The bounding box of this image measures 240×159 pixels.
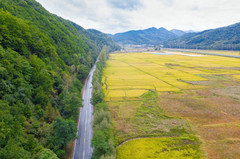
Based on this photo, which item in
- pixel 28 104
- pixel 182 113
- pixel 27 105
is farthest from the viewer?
pixel 182 113

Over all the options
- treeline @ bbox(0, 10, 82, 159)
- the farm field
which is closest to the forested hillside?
treeline @ bbox(0, 10, 82, 159)

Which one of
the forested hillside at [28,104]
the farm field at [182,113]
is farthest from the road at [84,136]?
the farm field at [182,113]

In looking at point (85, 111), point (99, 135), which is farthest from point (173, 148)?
point (85, 111)

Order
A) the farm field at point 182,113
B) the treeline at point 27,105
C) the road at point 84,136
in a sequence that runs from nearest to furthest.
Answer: the treeline at point 27,105 → the road at point 84,136 → the farm field at point 182,113

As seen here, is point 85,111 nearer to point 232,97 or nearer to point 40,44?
point 40,44

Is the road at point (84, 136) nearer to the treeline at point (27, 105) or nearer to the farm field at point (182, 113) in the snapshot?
the treeline at point (27, 105)

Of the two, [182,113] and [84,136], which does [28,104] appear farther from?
[182,113]

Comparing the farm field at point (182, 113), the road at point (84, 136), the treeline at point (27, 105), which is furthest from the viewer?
the farm field at point (182, 113)

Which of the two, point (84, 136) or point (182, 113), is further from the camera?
point (182, 113)

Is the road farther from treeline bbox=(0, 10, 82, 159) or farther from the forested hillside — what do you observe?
treeline bbox=(0, 10, 82, 159)

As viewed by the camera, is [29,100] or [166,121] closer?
[29,100]

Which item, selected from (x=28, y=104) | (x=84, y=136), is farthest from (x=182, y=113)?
(x=28, y=104)
